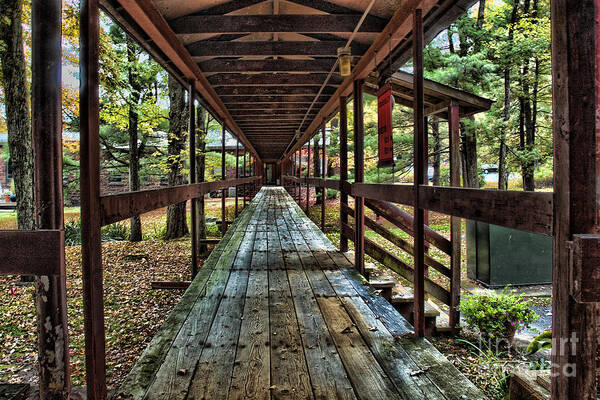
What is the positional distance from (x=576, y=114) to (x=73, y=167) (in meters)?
11.7

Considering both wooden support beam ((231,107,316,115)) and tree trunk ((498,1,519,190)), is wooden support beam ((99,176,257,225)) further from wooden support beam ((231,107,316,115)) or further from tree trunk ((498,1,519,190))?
tree trunk ((498,1,519,190))

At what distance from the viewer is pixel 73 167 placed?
10.5 meters

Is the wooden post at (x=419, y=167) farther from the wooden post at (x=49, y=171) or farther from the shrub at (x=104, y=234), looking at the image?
the shrub at (x=104, y=234)

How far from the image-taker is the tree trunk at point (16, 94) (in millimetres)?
5996

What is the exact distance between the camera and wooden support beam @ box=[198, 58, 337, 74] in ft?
14.4

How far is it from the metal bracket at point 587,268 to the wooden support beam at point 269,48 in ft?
10.3

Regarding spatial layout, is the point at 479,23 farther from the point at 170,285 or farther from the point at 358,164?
the point at 170,285

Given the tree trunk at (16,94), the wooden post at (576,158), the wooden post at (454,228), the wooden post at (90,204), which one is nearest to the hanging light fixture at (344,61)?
the wooden post at (90,204)

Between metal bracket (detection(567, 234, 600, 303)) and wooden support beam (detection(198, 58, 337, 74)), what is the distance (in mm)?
3699

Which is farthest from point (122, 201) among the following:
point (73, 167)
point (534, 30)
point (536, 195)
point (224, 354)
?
point (534, 30)

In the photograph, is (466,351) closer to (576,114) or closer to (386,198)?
(386,198)

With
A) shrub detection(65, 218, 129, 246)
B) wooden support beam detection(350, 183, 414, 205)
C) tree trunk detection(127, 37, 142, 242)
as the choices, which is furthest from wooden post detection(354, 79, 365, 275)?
shrub detection(65, 218, 129, 246)

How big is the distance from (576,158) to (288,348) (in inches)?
66.3

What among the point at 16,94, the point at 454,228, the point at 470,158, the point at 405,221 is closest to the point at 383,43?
the point at 405,221
